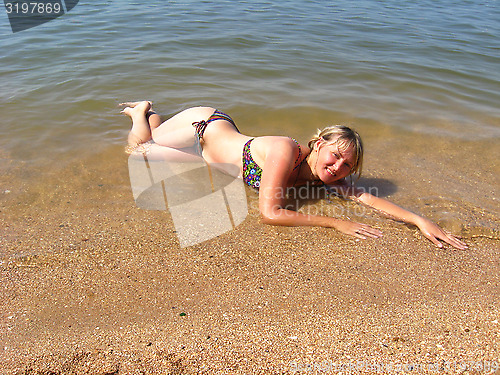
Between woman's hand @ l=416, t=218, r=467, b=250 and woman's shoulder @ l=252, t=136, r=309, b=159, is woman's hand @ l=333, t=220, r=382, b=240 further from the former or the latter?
woman's shoulder @ l=252, t=136, r=309, b=159

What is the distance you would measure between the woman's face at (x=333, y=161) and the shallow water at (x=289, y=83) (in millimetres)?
692

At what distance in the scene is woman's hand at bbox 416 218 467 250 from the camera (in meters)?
2.87

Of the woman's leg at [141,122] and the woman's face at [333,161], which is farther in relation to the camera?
the woman's leg at [141,122]

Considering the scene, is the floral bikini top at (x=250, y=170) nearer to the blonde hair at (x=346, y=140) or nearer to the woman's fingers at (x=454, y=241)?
the blonde hair at (x=346, y=140)

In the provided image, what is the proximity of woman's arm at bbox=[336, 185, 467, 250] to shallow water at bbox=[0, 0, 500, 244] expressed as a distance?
0.91ft

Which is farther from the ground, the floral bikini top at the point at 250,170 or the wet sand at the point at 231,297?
Answer: the floral bikini top at the point at 250,170

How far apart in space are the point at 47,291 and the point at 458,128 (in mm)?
4528

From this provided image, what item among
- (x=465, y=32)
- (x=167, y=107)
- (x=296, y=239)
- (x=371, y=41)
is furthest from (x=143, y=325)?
(x=465, y=32)

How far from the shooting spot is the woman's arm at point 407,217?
9.53ft

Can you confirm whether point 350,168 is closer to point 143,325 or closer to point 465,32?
point 143,325

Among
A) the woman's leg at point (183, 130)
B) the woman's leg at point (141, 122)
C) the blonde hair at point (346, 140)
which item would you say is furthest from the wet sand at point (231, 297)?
the woman's leg at point (141, 122)

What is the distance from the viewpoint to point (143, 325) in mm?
2129

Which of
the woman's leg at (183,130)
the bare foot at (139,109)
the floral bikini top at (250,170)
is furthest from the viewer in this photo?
the bare foot at (139,109)

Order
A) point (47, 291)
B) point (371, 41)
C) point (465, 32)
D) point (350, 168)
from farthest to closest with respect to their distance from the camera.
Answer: point (465, 32)
point (371, 41)
point (350, 168)
point (47, 291)
